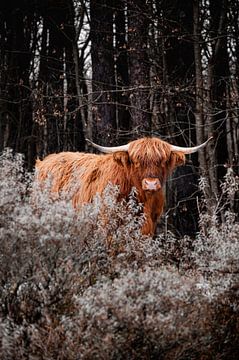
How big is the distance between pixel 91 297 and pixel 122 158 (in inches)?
138

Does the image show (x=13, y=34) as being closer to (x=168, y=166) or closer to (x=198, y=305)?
(x=168, y=166)

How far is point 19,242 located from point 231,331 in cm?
140

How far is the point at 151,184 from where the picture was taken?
23.3 ft

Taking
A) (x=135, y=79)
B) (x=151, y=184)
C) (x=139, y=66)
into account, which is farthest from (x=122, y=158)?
(x=139, y=66)

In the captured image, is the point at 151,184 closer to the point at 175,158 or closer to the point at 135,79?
the point at 175,158

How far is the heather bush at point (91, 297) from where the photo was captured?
13.1ft

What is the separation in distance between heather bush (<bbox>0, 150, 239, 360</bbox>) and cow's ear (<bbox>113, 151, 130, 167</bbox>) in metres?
2.34

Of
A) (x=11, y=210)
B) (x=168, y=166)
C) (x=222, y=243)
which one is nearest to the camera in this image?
(x=11, y=210)

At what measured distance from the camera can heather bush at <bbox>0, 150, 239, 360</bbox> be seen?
4.00 metres

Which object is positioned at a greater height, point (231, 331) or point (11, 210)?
point (11, 210)

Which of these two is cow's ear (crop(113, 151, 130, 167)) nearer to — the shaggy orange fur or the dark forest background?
the shaggy orange fur

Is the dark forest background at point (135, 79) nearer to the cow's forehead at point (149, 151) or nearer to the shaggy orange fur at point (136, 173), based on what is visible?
the shaggy orange fur at point (136, 173)

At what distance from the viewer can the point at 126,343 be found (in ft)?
13.2

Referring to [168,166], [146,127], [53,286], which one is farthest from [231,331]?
[146,127]
